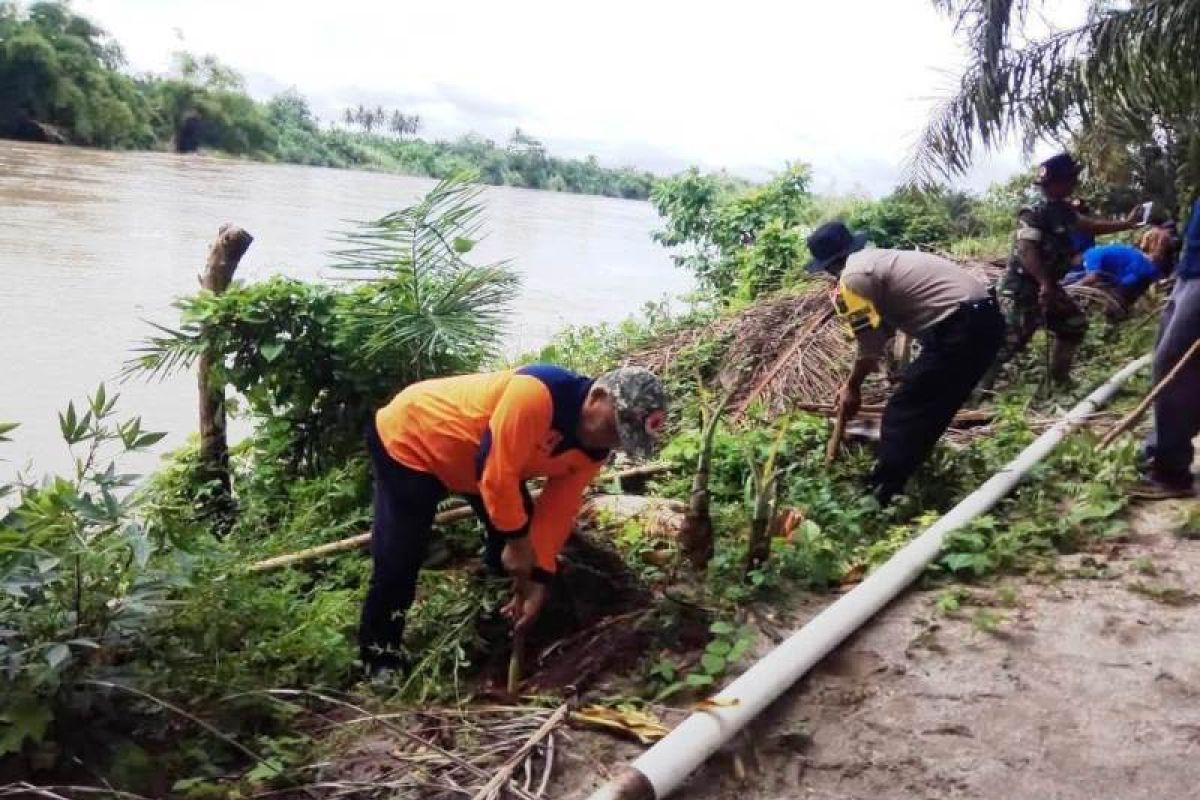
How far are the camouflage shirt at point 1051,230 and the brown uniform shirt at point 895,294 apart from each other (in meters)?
1.75

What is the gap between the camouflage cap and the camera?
9.49ft

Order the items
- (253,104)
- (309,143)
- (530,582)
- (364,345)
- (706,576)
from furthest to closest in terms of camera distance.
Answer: (309,143)
(253,104)
(364,345)
(706,576)
(530,582)

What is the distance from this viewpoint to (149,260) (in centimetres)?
1397

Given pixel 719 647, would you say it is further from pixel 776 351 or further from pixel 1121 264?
pixel 1121 264

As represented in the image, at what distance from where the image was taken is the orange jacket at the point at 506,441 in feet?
9.80

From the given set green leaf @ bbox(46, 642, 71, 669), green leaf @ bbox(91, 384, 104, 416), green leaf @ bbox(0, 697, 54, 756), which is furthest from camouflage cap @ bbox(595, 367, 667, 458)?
green leaf @ bbox(0, 697, 54, 756)

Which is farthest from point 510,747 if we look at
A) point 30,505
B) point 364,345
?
point 364,345

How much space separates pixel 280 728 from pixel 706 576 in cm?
165

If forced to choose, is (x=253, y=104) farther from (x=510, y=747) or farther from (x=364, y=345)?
(x=510, y=747)

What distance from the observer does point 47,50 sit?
32188mm

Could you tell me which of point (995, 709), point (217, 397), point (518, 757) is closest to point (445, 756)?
point (518, 757)

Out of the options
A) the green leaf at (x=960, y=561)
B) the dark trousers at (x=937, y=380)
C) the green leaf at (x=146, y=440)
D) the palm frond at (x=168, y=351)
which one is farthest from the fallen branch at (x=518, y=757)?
the palm frond at (x=168, y=351)

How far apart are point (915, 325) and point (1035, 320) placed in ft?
7.37

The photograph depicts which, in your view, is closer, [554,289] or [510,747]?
[510,747]
